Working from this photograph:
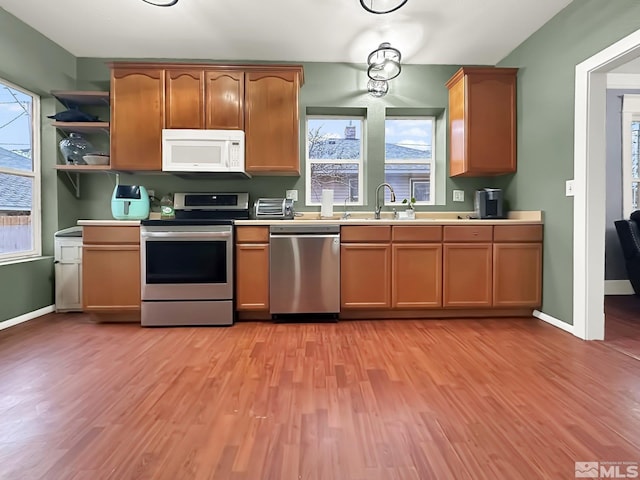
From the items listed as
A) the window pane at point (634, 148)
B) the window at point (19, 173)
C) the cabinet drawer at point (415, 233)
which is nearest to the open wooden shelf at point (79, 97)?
the window at point (19, 173)

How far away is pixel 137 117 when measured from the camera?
3.07m

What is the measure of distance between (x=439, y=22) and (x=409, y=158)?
1322 millimetres

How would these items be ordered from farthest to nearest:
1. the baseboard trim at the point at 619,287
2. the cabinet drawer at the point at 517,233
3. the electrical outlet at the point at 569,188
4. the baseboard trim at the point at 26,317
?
the baseboard trim at the point at 619,287
the cabinet drawer at the point at 517,233
the baseboard trim at the point at 26,317
the electrical outlet at the point at 569,188

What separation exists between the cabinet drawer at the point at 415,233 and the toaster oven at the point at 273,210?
101cm

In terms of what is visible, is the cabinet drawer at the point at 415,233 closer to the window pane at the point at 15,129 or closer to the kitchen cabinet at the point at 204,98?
the kitchen cabinet at the point at 204,98

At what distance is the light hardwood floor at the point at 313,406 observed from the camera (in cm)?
117

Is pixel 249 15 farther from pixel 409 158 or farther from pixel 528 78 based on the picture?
pixel 528 78

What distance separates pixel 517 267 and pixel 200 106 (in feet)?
10.6

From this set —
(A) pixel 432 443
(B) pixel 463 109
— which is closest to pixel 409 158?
(B) pixel 463 109

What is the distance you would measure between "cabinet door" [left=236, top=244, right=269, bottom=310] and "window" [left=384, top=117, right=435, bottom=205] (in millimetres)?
1707

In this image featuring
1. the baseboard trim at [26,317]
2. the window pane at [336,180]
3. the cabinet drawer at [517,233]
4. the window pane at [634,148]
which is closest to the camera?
the baseboard trim at [26,317]

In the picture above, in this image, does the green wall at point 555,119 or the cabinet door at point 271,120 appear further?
the cabinet door at point 271,120

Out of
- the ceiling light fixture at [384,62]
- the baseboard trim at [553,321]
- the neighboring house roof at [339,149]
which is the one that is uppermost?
the ceiling light fixture at [384,62]

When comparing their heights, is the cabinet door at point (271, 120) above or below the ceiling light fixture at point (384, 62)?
below
